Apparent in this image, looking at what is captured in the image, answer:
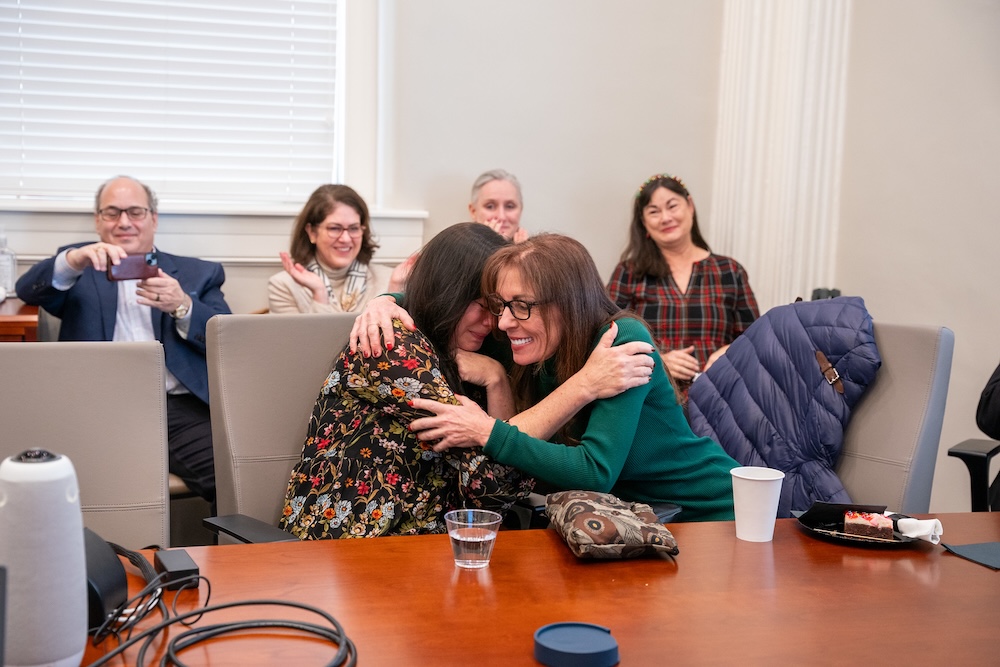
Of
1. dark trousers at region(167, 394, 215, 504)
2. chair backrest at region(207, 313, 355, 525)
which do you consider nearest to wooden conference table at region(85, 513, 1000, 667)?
chair backrest at region(207, 313, 355, 525)

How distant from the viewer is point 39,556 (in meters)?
0.88

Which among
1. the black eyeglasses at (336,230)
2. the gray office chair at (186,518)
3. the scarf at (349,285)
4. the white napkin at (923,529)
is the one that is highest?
the black eyeglasses at (336,230)

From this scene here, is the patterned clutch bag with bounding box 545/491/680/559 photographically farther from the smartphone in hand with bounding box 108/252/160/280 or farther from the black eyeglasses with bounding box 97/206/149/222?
the black eyeglasses with bounding box 97/206/149/222

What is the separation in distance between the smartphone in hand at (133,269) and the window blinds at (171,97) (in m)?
0.77

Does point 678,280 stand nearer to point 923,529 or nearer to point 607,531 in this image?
point 923,529

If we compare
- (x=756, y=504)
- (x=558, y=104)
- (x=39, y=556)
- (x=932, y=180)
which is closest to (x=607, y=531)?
(x=756, y=504)

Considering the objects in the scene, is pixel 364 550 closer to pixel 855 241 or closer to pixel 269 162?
pixel 269 162

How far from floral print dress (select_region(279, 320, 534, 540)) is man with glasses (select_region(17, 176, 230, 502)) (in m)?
1.08

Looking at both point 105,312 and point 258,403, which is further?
point 105,312

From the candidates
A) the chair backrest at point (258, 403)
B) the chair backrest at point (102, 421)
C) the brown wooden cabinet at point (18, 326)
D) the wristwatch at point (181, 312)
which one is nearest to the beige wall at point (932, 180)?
the chair backrest at point (258, 403)

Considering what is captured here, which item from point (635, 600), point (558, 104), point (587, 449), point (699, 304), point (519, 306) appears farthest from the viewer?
point (558, 104)

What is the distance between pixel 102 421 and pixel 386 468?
1.74ft

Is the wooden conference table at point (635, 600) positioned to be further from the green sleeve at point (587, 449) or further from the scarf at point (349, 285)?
the scarf at point (349, 285)

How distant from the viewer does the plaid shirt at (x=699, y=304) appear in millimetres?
3508
